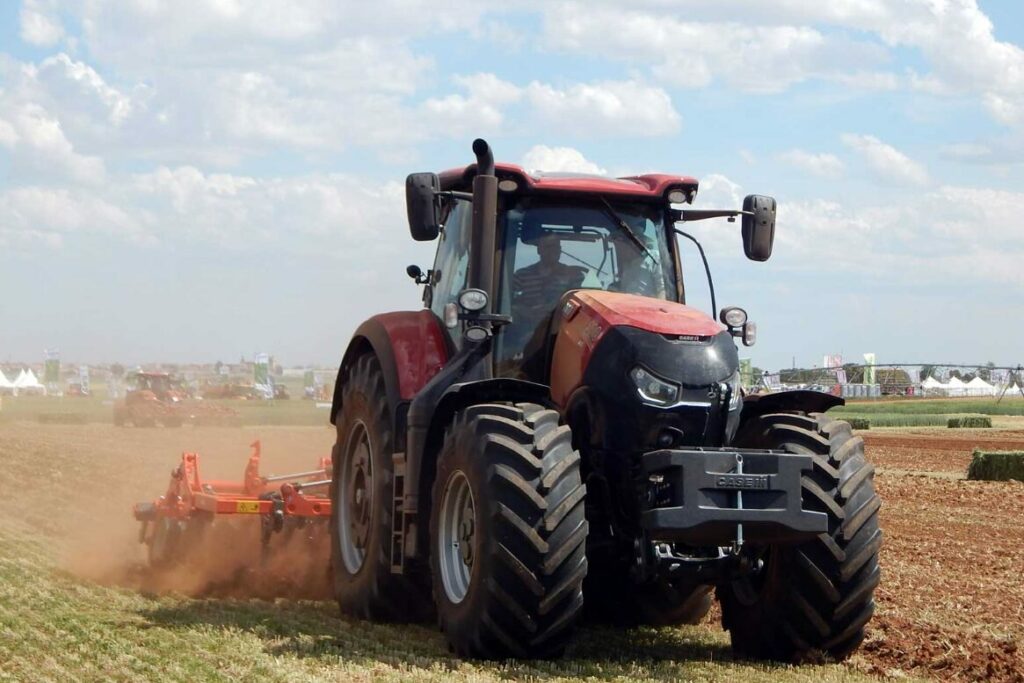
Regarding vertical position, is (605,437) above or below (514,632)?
above

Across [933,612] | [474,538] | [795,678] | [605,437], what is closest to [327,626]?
[474,538]

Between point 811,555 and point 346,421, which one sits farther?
point 346,421

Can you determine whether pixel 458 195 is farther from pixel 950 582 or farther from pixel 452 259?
pixel 950 582

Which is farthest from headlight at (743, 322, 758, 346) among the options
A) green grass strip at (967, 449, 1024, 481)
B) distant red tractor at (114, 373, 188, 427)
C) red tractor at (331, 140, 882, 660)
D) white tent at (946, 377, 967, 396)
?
white tent at (946, 377, 967, 396)

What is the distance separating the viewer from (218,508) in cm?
991

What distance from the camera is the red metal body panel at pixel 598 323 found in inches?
271

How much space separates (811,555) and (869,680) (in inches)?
25.0

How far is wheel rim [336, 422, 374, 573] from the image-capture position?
8.69m

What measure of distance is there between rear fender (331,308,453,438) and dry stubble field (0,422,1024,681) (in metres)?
1.36

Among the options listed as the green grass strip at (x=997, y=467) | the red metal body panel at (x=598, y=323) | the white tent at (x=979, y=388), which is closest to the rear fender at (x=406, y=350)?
the red metal body panel at (x=598, y=323)

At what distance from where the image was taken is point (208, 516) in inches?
407

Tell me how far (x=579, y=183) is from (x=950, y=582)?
182 inches

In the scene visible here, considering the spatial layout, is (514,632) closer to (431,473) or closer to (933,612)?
(431,473)

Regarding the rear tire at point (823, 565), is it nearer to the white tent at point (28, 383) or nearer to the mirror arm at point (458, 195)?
the mirror arm at point (458, 195)
